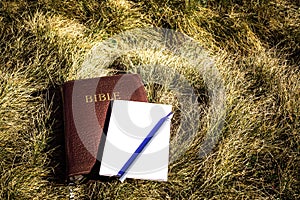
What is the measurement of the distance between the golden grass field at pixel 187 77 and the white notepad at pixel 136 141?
0.11 m

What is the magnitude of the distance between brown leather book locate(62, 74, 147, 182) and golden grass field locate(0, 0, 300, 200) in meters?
0.17

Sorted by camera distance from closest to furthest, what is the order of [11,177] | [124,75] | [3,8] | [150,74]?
[11,177]
[124,75]
[150,74]
[3,8]

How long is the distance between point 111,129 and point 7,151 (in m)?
0.68

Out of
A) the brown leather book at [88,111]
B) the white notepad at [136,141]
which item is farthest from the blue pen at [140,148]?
the brown leather book at [88,111]

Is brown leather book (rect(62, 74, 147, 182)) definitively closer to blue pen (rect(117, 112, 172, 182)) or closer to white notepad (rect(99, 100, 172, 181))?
white notepad (rect(99, 100, 172, 181))

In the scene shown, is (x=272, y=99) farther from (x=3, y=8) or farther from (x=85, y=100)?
(x=3, y=8)

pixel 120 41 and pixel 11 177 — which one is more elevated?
pixel 120 41

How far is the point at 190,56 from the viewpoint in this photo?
322cm

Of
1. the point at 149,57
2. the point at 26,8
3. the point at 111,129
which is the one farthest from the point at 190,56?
the point at 26,8

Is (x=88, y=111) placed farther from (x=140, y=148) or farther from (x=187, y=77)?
(x=187, y=77)

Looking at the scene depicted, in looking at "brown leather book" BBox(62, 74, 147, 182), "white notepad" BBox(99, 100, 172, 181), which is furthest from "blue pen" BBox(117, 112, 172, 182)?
"brown leather book" BBox(62, 74, 147, 182)

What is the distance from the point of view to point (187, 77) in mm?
3107

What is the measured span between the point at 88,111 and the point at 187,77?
0.77 metres

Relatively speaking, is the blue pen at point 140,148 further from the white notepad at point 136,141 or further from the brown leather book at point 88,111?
the brown leather book at point 88,111
